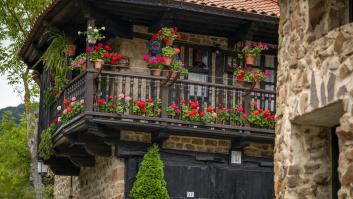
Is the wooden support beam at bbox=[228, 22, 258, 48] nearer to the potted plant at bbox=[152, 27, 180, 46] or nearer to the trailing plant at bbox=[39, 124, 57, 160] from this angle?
the potted plant at bbox=[152, 27, 180, 46]

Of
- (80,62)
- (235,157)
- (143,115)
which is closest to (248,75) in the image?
(235,157)

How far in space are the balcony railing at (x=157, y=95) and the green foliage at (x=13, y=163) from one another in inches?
548

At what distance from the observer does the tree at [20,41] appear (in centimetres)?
2633

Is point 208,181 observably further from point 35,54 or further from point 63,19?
point 35,54

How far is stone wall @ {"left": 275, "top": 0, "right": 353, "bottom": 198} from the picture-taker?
7.92 metres

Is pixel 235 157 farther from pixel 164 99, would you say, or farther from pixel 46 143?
pixel 46 143

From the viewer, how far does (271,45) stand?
18.5 metres

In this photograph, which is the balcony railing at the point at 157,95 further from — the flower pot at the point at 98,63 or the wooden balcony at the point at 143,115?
the flower pot at the point at 98,63

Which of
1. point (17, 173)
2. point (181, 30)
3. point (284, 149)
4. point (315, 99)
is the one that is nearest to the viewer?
point (315, 99)

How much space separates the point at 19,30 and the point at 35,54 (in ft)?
22.1

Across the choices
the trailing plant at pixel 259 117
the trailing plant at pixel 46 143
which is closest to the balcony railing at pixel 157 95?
the trailing plant at pixel 259 117

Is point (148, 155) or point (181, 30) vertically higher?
point (181, 30)

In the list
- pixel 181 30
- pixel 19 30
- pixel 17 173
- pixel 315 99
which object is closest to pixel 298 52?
pixel 315 99

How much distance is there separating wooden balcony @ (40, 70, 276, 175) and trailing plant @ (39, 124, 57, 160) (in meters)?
0.65
